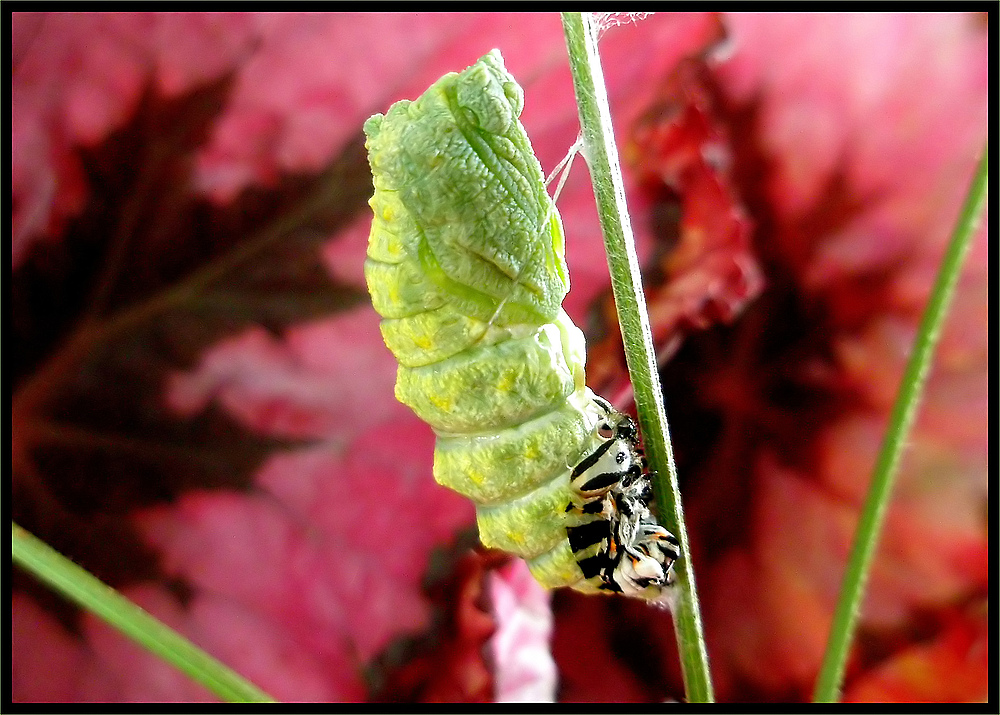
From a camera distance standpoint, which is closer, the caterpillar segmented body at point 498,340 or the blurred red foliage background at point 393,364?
the caterpillar segmented body at point 498,340

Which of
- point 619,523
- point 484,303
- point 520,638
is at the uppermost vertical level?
point 484,303

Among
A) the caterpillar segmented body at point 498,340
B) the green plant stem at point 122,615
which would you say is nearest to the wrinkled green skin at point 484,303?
the caterpillar segmented body at point 498,340

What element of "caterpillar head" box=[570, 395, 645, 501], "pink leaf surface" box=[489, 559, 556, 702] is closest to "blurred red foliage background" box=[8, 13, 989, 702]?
"pink leaf surface" box=[489, 559, 556, 702]

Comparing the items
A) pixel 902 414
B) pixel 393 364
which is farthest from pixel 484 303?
pixel 393 364

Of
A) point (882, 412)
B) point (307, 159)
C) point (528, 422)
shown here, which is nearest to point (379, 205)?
point (528, 422)

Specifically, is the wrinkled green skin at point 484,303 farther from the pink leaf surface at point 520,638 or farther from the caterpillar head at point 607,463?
the pink leaf surface at point 520,638

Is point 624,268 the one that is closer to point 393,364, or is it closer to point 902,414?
point 902,414

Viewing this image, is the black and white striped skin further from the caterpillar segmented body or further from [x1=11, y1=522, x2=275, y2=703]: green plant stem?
[x1=11, y1=522, x2=275, y2=703]: green plant stem
